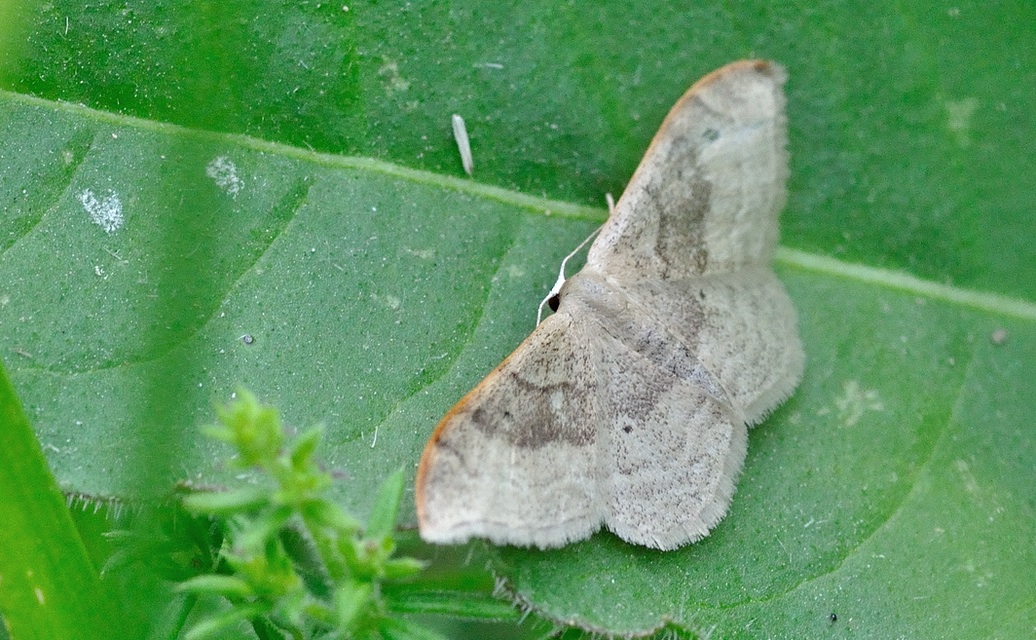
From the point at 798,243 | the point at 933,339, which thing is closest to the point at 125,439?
the point at 798,243

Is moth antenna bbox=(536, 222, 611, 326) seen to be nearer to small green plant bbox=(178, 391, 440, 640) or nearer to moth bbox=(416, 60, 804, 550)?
moth bbox=(416, 60, 804, 550)

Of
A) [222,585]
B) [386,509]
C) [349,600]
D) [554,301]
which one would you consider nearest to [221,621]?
[222,585]

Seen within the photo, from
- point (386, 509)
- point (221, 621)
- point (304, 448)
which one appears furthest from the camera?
point (386, 509)

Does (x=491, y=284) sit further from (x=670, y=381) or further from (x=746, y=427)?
(x=746, y=427)

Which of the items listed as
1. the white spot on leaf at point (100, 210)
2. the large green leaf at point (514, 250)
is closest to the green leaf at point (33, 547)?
the large green leaf at point (514, 250)

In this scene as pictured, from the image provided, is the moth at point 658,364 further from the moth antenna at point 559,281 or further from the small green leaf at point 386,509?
the small green leaf at point 386,509

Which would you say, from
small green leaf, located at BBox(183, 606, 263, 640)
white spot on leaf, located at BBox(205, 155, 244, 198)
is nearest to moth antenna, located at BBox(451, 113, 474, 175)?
white spot on leaf, located at BBox(205, 155, 244, 198)

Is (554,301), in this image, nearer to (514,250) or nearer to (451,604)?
(514,250)
